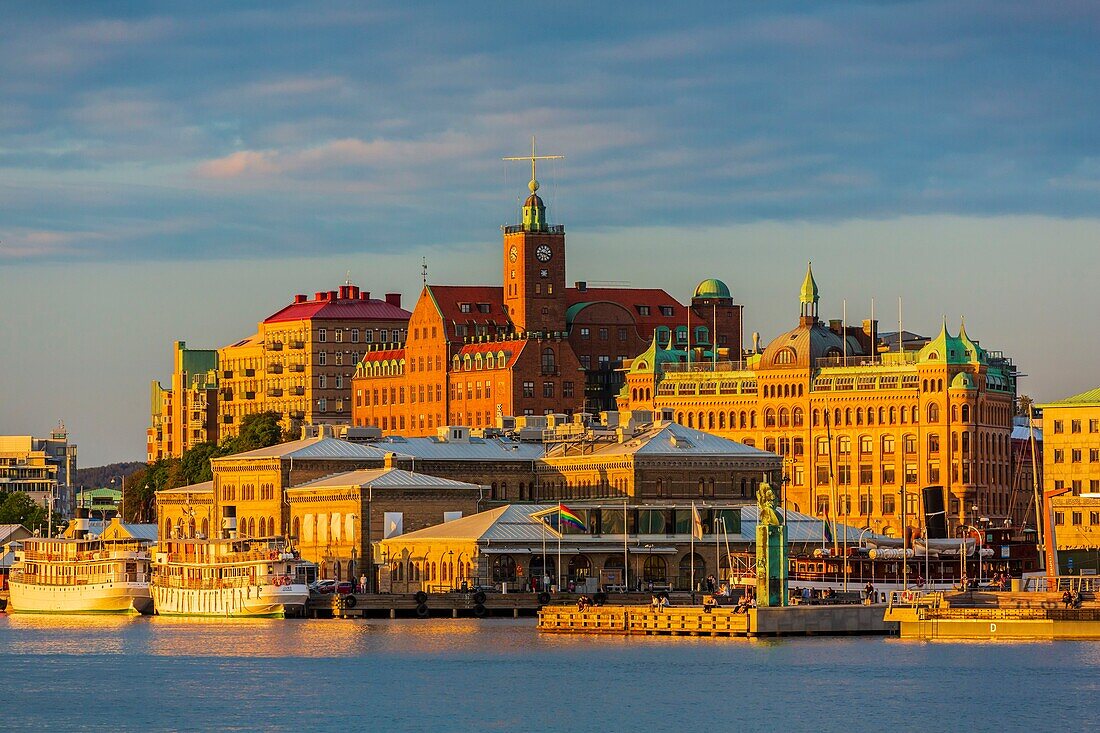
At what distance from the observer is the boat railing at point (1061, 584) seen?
158875 mm

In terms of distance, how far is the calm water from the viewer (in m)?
120

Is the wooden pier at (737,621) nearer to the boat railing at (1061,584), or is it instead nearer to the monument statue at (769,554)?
the monument statue at (769,554)

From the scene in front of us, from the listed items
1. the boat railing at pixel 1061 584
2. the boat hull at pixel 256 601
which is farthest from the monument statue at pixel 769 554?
the boat hull at pixel 256 601

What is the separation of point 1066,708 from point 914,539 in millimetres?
73720

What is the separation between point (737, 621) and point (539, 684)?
23731 millimetres

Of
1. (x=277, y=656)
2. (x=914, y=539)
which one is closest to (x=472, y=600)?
(x=914, y=539)

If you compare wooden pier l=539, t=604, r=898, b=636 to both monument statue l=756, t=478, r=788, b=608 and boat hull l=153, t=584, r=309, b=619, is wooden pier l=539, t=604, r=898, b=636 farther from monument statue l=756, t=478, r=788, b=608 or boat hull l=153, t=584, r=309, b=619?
boat hull l=153, t=584, r=309, b=619

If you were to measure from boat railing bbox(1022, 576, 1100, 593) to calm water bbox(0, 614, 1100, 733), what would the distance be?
745cm

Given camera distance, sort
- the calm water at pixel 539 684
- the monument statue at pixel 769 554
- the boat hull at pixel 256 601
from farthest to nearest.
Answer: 1. the boat hull at pixel 256 601
2. the monument statue at pixel 769 554
3. the calm water at pixel 539 684

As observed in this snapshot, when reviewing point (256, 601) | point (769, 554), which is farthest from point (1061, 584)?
point (256, 601)

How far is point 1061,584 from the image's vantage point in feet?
547

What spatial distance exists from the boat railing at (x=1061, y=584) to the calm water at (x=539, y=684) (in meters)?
7.45

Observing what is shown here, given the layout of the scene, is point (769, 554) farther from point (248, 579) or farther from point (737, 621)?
point (248, 579)

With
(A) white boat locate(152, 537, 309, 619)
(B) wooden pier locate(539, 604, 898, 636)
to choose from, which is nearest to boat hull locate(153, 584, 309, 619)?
(A) white boat locate(152, 537, 309, 619)
